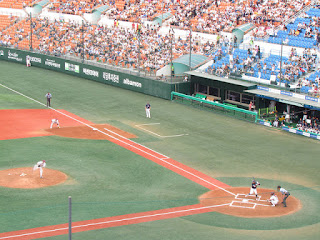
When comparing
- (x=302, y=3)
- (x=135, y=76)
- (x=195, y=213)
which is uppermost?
(x=302, y=3)

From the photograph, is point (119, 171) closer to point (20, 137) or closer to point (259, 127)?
point (20, 137)

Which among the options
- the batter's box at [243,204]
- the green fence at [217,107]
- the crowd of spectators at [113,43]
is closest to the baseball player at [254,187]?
the batter's box at [243,204]

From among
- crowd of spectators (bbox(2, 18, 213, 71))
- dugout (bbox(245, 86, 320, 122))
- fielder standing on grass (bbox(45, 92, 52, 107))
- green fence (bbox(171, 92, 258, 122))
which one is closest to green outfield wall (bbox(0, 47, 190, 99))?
green fence (bbox(171, 92, 258, 122))

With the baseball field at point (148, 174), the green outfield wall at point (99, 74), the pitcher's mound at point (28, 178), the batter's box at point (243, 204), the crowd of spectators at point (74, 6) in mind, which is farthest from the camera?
the crowd of spectators at point (74, 6)

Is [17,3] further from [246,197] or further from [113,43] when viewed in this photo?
[246,197]

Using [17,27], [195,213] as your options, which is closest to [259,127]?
[195,213]

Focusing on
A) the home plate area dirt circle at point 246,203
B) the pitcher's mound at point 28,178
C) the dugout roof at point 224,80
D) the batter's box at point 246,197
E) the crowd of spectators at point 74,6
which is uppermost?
the crowd of spectators at point 74,6

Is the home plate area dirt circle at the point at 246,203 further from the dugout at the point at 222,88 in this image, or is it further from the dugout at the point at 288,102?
the dugout at the point at 222,88
